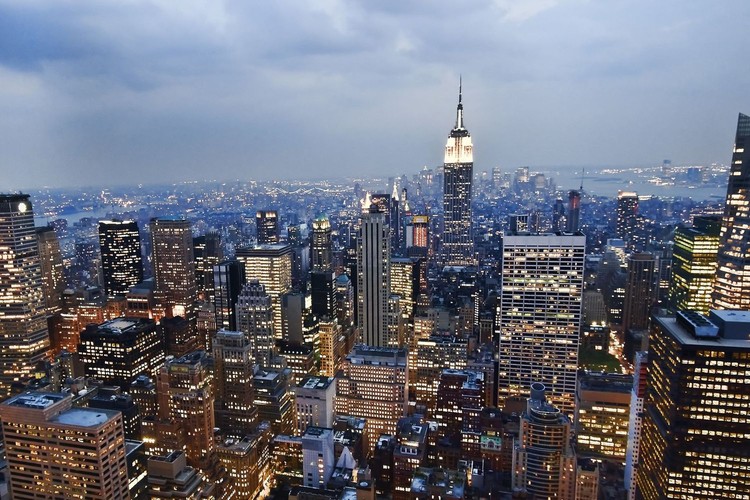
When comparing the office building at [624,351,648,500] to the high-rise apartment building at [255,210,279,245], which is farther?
the high-rise apartment building at [255,210,279,245]

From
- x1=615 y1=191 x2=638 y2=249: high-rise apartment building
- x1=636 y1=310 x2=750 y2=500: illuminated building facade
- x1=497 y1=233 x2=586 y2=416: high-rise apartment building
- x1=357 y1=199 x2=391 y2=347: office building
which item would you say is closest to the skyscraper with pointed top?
x1=615 y1=191 x2=638 y2=249: high-rise apartment building

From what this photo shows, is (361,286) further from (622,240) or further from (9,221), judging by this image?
(622,240)

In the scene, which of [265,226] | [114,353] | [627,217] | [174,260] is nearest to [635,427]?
[114,353]

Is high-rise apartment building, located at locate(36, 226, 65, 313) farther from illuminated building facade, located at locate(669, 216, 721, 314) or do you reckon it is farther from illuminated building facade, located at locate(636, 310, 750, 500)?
illuminated building facade, located at locate(669, 216, 721, 314)

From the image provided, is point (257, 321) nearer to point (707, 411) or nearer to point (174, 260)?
point (174, 260)

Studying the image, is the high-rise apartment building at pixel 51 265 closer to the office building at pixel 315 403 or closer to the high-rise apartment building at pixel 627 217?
the office building at pixel 315 403

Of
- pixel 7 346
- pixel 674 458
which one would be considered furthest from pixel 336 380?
pixel 7 346
